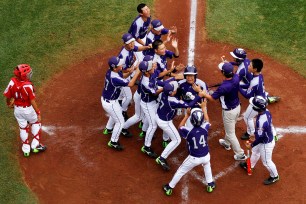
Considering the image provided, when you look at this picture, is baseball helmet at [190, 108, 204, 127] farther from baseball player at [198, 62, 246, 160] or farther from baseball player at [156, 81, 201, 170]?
baseball player at [198, 62, 246, 160]

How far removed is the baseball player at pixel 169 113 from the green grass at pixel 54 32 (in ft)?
13.4

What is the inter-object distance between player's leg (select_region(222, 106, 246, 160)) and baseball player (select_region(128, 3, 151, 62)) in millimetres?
3454

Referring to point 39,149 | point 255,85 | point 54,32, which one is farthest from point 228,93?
point 54,32

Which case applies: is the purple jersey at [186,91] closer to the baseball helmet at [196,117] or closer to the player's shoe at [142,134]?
the baseball helmet at [196,117]

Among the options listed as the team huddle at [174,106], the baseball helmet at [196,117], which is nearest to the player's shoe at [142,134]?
the team huddle at [174,106]

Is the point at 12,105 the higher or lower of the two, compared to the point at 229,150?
higher

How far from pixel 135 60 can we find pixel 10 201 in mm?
5019

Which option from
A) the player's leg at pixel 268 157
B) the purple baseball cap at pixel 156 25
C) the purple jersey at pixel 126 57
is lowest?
the player's leg at pixel 268 157

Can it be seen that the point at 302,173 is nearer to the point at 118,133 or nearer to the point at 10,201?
the point at 118,133

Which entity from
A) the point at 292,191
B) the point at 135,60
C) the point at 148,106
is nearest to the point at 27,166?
the point at 148,106

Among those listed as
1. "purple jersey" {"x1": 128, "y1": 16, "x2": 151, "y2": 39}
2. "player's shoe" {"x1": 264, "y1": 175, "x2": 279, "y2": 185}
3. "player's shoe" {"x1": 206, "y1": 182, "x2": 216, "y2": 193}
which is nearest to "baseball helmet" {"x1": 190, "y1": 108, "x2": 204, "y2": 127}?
"player's shoe" {"x1": 206, "y1": 182, "x2": 216, "y2": 193}

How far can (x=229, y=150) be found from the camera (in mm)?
11859

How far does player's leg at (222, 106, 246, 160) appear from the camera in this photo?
11172 millimetres

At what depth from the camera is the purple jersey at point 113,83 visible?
431 inches
